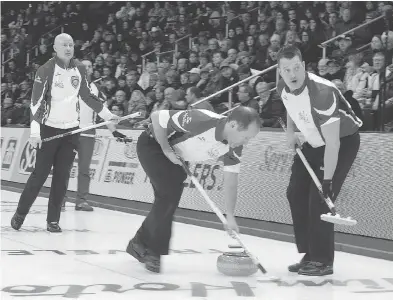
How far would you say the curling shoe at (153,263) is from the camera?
517cm

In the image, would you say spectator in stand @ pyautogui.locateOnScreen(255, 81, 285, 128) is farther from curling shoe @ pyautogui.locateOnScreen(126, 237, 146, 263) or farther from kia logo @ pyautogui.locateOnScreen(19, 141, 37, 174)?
kia logo @ pyautogui.locateOnScreen(19, 141, 37, 174)

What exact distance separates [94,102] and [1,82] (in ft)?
45.8

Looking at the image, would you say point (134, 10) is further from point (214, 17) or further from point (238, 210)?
point (238, 210)

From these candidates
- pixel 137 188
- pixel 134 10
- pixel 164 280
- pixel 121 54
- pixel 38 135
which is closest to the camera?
pixel 164 280

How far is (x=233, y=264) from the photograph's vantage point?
501 cm

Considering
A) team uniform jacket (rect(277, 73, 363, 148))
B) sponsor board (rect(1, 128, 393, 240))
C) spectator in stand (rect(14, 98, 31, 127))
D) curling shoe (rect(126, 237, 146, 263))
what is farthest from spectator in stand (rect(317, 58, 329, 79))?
spectator in stand (rect(14, 98, 31, 127))

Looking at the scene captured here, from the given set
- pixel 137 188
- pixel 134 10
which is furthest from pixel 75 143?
pixel 134 10

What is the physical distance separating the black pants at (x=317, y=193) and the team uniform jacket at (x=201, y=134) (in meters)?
0.54

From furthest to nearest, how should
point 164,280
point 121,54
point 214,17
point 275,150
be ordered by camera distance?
point 121,54 → point 214,17 → point 275,150 → point 164,280

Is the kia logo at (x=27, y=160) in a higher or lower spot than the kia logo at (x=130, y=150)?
lower

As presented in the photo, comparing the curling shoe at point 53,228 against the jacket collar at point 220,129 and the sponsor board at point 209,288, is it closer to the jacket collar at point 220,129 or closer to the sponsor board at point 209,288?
the sponsor board at point 209,288

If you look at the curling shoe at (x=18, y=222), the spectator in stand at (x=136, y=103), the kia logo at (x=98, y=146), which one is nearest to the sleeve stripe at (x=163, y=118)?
the curling shoe at (x=18, y=222)

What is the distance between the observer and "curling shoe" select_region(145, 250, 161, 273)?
5168 mm

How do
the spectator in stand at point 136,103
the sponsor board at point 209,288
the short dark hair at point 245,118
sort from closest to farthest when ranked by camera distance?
1. the sponsor board at point 209,288
2. the short dark hair at point 245,118
3. the spectator in stand at point 136,103
